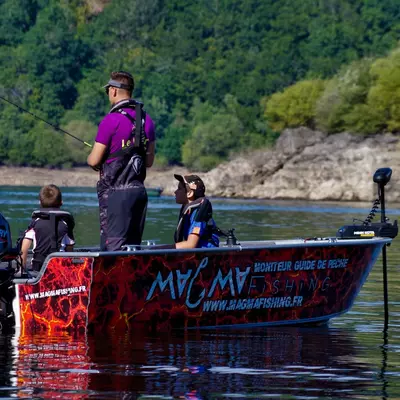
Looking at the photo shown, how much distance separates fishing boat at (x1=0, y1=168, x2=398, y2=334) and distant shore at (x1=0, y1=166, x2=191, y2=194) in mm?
100920

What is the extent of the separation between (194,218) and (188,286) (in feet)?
2.06

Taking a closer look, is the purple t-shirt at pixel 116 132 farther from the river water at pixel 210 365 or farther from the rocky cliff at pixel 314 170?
the rocky cliff at pixel 314 170

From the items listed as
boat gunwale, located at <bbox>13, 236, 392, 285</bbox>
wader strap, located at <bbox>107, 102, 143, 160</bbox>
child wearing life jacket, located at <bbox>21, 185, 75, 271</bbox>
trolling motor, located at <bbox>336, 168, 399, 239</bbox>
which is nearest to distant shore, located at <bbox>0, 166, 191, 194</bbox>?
trolling motor, located at <bbox>336, 168, 399, 239</bbox>

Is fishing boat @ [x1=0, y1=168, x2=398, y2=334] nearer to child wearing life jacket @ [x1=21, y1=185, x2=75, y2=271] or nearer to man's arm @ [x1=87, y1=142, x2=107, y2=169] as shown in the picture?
child wearing life jacket @ [x1=21, y1=185, x2=75, y2=271]

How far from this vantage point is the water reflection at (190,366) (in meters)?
9.50

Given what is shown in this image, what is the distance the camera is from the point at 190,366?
10.4 metres

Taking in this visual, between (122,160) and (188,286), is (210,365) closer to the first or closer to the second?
(188,286)

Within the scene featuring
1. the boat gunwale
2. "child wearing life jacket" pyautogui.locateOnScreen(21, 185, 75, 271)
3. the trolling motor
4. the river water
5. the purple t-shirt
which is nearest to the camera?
the river water

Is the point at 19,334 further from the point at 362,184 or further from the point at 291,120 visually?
the point at 291,120

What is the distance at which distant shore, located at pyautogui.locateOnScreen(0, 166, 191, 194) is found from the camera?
118 meters

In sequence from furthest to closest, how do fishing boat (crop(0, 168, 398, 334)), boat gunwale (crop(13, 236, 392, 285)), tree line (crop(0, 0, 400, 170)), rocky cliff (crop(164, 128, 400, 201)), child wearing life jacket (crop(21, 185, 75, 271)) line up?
tree line (crop(0, 0, 400, 170)) → rocky cliff (crop(164, 128, 400, 201)) → child wearing life jacket (crop(21, 185, 75, 271)) → fishing boat (crop(0, 168, 398, 334)) → boat gunwale (crop(13, 236, 392, 285))

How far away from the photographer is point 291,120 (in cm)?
10938

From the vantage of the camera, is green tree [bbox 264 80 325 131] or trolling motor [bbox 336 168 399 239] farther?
green tree [bbox 264 80 325 131]

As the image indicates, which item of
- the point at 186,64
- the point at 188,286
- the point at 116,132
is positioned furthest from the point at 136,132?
the point at 186,64
